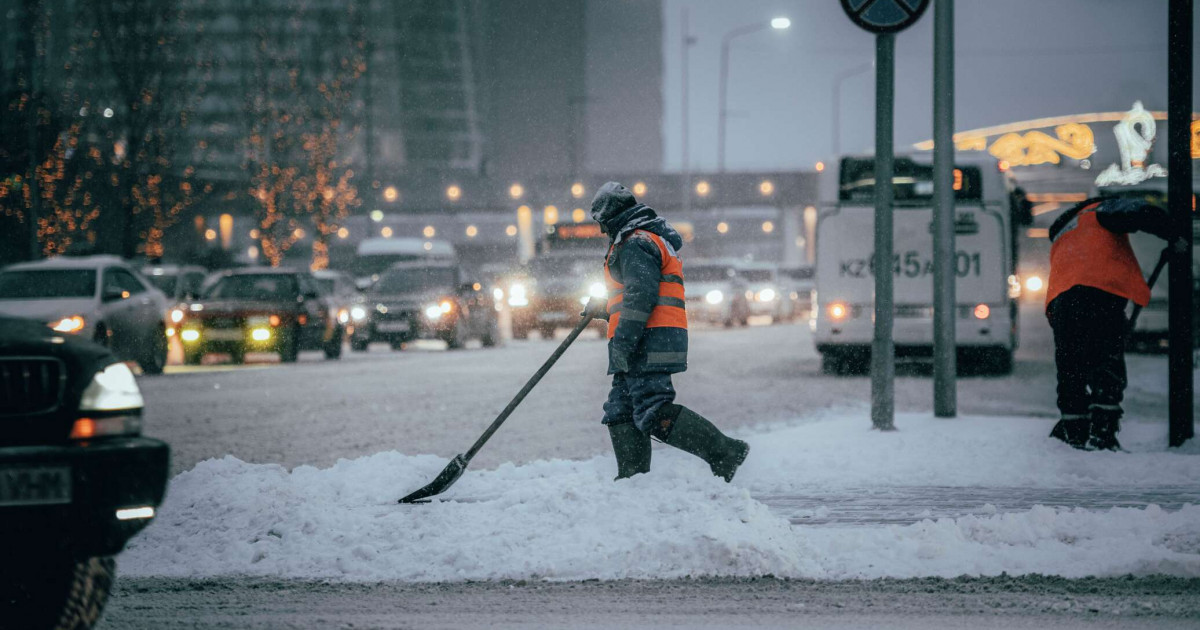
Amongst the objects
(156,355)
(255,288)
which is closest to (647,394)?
(156,355)

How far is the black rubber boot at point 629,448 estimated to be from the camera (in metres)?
6.62

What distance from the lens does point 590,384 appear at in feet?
53.3

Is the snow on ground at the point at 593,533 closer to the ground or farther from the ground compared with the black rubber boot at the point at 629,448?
closer to the ground

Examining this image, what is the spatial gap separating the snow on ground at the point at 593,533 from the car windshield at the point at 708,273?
26.6 m

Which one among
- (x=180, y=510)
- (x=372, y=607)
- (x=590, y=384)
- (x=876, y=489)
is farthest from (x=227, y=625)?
(x=590, y=384)

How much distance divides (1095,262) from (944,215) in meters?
1.91

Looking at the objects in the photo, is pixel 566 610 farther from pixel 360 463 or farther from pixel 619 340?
pixel 360 463

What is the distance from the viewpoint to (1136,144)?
25484 millimetres

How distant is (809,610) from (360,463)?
12.2 feet

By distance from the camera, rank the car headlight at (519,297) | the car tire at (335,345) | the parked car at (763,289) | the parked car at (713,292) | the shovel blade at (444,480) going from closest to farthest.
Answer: the shovel blade at (444,480)
the car tire at (335,345)
the car headlight at (519,297)
the parked car at (713,292)
the parked car at (763,289)

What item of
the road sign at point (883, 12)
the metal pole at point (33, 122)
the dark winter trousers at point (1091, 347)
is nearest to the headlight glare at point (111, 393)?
the dark winter trousers at point (1091, 347)

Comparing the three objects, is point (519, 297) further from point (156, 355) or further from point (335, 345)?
point (156, 355)

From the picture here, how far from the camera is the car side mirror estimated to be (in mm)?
16734

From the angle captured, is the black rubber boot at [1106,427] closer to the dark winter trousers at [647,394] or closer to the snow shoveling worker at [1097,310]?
the snow shoveling worker at [1097,310]
